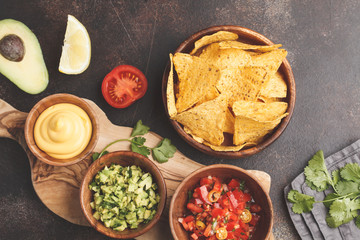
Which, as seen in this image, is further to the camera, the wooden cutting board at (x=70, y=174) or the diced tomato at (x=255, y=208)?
the wooden cutting board at (x=70, y=174)

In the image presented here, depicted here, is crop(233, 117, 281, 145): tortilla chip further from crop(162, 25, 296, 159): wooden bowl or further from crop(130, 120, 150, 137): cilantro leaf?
crop(130, 120, 150, 137): cilantro leaf

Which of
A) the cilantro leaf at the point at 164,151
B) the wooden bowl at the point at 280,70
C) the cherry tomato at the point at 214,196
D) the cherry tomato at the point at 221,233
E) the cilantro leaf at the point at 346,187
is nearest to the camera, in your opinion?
the cherry tomato at the point at 221,233

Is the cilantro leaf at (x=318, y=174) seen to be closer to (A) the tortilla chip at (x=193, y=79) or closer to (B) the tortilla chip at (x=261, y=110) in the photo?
(B) the tortilla chip at (x=261, y=110)

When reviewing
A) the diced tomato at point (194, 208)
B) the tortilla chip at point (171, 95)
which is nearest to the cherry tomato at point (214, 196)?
the diced tomato at point (194, 208)

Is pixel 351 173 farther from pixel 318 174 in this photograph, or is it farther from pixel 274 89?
pixel 274 89

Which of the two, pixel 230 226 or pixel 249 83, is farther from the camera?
pixel 249 83

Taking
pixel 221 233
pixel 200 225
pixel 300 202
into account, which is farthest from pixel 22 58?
pixel 300 202
